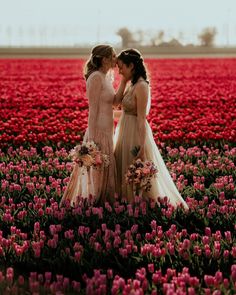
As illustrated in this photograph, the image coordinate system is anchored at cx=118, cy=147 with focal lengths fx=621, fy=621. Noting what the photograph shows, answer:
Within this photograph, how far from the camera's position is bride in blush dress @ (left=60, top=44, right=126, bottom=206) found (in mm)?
6516

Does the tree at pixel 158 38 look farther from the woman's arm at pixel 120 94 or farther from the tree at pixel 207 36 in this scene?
the woman's arm at pixel 120 94

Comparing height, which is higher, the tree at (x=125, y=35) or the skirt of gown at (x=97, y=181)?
the tree at (x=125, y=35)

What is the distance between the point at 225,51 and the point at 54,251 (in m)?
66.2

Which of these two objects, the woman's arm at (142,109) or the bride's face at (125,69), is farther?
the bride's face at (125,69)

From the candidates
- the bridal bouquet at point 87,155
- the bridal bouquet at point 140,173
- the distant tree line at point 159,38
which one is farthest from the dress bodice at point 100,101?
the distant tree line at point 159,38

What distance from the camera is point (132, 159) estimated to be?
6.78 meters

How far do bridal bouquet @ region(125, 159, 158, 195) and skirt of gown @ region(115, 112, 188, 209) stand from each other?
0.23 metres

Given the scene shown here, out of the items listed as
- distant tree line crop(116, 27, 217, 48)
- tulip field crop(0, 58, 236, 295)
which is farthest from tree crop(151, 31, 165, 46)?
tulip field crop(0, 58, 236, 295)

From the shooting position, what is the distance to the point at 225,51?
6925 cm

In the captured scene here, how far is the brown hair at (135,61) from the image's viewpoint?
6.49 m

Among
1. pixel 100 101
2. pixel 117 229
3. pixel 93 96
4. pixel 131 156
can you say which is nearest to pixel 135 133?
pixel 131 156

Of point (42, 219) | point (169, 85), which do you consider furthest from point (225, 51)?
point (42, 219)

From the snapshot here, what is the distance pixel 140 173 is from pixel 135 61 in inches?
46.5

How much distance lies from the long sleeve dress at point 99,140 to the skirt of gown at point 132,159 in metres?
0.11
